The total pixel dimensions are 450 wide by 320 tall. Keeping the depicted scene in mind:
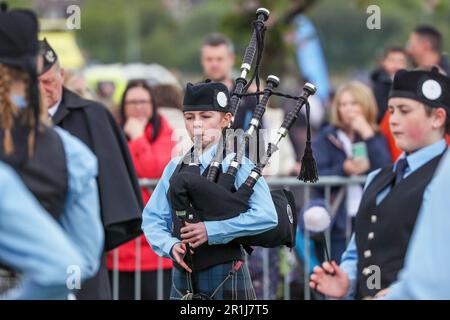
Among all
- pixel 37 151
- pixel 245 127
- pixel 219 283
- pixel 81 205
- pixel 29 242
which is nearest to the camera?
pixel 29 242

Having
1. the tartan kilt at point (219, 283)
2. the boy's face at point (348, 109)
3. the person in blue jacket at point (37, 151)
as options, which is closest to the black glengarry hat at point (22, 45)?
the person in blue jacket at point (37, 151)

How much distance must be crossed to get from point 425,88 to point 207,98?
111 centimetres

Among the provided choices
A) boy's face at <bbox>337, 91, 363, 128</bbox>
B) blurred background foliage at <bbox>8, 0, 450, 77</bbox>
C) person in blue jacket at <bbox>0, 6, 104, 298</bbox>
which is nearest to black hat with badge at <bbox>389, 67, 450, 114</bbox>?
person in blue jacket at <bbox>0, 6, 104, 298</bbox>

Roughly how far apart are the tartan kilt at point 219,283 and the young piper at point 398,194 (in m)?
0.40

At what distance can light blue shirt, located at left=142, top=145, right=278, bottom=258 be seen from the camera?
5.46 meters

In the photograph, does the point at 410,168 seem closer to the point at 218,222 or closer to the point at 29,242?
the point at 218,222

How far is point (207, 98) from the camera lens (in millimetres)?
5703

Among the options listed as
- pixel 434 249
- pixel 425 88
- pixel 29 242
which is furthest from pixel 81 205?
pixel 425 88

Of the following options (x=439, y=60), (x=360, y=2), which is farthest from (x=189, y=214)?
(x=360, y=2)

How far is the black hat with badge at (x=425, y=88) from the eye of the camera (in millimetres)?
5586

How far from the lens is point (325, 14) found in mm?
46938

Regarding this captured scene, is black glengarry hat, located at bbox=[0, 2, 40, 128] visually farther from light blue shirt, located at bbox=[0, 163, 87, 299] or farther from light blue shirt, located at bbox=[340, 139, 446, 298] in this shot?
light blue shirt, located at bbox=[340, 139, 446, 298]

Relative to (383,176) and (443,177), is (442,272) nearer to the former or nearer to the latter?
(443,177)

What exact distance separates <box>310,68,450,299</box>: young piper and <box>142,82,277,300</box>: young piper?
1.36ft
